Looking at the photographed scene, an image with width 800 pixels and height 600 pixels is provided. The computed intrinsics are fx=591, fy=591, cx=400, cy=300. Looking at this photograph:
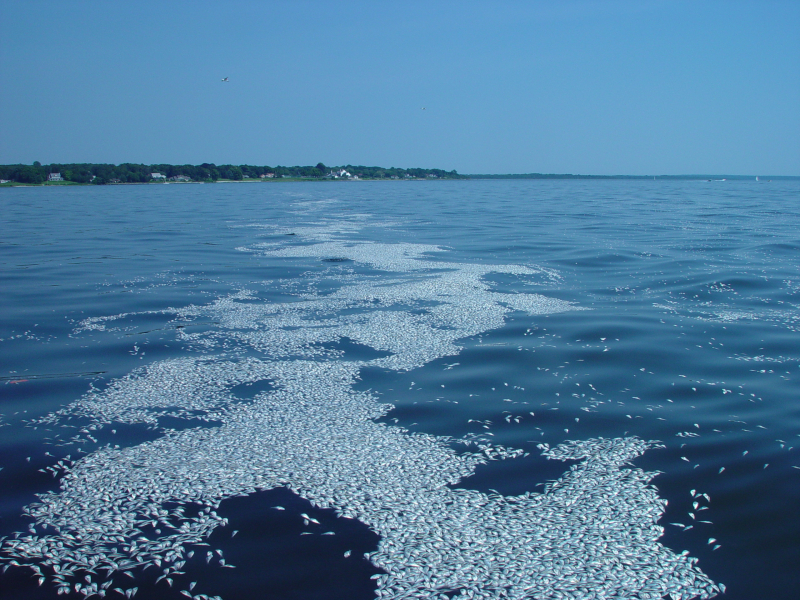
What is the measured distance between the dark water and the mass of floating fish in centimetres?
13

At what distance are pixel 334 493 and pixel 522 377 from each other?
3401mm

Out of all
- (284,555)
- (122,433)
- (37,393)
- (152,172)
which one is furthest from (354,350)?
(152,172)

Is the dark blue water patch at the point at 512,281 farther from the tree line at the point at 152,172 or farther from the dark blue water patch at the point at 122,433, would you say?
the tree line at the point at 152,172

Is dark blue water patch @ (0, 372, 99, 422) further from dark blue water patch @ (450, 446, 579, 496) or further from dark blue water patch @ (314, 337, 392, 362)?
dark blue water patch @ (450, 446, 579, 496)

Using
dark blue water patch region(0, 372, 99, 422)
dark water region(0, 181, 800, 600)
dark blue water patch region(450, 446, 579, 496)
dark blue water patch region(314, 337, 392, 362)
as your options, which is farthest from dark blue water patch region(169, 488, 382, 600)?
dark blue water patch region(314, 337, 392, 362)

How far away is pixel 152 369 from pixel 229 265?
28.1ft

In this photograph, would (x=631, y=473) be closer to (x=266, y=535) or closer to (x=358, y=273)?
(x=266, y=535)

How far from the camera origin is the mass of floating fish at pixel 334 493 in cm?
386

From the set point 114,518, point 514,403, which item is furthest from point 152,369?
point 514,403

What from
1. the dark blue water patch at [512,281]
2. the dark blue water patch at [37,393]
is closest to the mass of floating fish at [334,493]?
the dark blue water patch at [37,393]

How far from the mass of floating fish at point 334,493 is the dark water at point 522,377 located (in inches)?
5.2

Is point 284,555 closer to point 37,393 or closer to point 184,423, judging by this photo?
point 184,423

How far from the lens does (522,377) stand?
24.4 ft

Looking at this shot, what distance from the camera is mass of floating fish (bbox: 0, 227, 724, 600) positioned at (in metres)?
3.86
